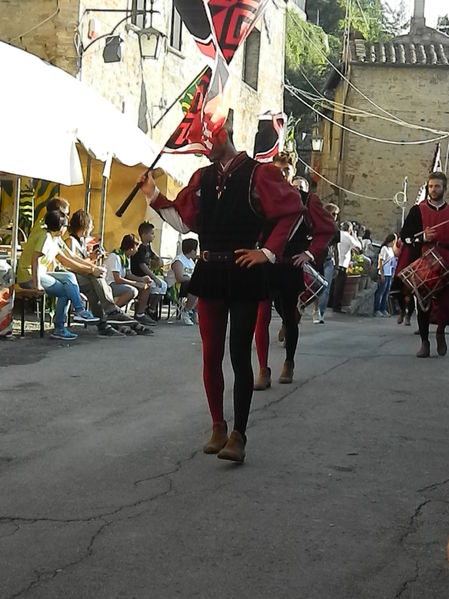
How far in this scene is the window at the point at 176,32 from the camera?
22.5m

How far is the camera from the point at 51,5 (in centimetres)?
1761

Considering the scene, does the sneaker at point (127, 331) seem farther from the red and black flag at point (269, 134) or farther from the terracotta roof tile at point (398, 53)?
the terracotta roof tile at point (398, 53)

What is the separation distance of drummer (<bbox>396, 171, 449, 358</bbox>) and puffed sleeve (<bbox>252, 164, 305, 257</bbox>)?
5.45 meters

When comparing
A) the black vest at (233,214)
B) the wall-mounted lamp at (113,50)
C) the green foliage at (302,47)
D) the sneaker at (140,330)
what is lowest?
the sneaker at (140,330)

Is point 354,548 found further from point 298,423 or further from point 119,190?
point 119,190

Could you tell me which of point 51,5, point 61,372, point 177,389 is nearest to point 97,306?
point 61,372

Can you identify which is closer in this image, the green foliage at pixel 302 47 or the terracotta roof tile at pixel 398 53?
the terracotta roof tile at pixel 398 53

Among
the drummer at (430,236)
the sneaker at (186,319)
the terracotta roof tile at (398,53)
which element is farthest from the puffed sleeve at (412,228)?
the terracotta roof tile at (398,53)

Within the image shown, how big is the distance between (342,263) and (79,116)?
957 centimetres

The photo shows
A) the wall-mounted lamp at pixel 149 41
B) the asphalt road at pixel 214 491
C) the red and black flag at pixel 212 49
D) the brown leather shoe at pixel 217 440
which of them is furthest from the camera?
the wall-mounted lamp at pixel 149 41

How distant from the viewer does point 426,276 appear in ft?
36.5

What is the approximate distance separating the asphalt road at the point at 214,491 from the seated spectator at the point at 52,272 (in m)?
2.16

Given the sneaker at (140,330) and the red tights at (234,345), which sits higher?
the red tights at (234,345)

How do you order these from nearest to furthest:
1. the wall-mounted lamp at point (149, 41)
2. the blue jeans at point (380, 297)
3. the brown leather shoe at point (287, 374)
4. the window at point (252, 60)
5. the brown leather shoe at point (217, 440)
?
the brown leather shoe at point (217, 440) < the brown leather shoe at point (287, 374) < the wall-mounted lamp at point (149, 41) < the blue jeans at point (380, 297) < the window at point (252, 60)
